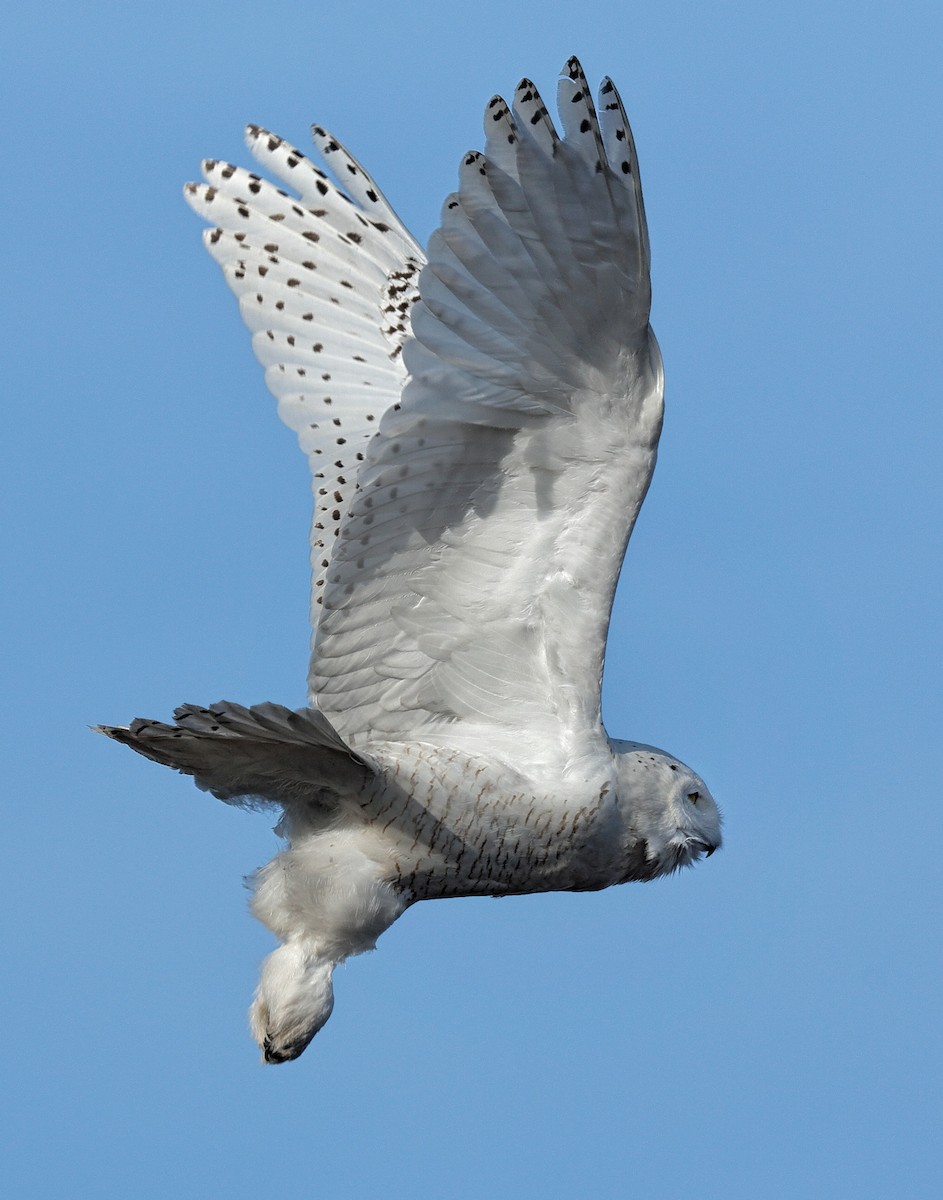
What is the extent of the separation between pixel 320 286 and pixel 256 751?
8.22 ft

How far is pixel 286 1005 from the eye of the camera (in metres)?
6.82

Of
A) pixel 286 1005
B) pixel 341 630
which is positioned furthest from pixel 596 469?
pixel 286 1005

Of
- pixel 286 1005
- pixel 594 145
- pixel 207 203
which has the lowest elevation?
pixel 286 1005

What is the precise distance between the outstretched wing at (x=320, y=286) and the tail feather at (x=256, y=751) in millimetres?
1384

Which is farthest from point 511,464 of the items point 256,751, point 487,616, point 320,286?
point 320,286

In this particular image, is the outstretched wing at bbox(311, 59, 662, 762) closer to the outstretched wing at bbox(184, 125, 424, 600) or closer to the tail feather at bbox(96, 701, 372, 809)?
the tail feather at bbox(96, 701, 372, 809)

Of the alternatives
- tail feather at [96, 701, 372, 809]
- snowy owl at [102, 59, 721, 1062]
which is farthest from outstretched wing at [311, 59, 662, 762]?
tail feather at [96, 701, 372, 809]

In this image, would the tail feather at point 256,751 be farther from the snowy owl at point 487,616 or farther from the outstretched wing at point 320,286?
the outstretched wing at point 320,286

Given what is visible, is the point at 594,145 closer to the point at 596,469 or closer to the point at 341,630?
the point at 596,469

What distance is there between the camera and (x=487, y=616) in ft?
23.0

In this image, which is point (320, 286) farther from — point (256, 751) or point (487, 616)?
point (256, 751)

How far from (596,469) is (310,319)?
6.83 ft

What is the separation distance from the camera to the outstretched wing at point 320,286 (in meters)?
8.14

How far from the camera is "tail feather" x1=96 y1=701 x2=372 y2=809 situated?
251 inches
